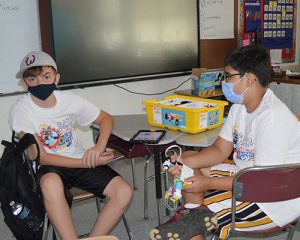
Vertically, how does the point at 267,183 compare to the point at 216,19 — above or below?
below

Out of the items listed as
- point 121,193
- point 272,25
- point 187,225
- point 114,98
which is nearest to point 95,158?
point 121,193

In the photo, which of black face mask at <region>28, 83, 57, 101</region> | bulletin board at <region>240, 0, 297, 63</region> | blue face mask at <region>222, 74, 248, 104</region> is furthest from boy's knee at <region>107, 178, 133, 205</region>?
bulletin board at <region>240, 0, 297, 63</region>

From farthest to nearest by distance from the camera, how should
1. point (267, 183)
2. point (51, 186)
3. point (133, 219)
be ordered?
point (133, 219) → point (51, 186) → point (267, 183)

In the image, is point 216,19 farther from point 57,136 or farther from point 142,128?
point 57,136

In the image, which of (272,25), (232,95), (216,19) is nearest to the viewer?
(232,95)

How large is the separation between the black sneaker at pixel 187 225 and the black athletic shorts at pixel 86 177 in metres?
0.58

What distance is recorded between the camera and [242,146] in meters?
1.70

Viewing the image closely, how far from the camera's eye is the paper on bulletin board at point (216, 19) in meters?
3.96

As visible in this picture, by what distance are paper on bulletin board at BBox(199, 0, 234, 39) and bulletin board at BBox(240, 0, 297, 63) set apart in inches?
7.2

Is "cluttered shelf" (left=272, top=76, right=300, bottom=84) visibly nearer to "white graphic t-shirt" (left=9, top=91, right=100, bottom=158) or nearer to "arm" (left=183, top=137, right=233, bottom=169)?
"arm" (left=183, top=137, right=233, bottom=169)

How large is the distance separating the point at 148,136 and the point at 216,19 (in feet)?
8.28

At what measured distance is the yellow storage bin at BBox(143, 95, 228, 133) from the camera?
6.61 ft

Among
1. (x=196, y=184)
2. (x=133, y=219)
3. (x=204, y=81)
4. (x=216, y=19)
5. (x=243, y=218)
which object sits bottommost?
(x=133, y=219)

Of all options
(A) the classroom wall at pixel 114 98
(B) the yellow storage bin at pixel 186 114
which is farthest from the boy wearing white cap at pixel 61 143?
(A) the classroom wall at pixel 114 98
